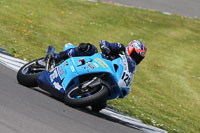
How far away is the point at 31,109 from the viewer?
17.3ft

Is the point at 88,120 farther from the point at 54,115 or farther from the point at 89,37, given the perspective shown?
the point at 89,37

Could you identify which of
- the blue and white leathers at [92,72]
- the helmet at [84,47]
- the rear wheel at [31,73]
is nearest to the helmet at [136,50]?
the blue and white leathers at [92,72]

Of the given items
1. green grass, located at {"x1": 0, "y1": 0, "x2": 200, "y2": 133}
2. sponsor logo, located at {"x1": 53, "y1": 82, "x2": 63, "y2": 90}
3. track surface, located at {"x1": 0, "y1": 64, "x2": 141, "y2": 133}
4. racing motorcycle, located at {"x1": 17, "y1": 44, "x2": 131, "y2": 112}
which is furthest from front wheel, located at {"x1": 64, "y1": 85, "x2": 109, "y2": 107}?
green grass, located at {"x1": 0, "y1": 0, "x2": 200, "y2": 133}

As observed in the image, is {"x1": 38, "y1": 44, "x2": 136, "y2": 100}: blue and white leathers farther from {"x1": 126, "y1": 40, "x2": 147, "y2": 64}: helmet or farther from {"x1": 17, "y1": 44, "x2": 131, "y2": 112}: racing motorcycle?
{"x1": 126, "y1": 40, "x2": 147, "y2": 64}: helmet

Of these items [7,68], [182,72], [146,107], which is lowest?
[182,72]

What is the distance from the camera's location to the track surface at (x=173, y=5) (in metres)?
23.6

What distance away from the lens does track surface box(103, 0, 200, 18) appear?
2361 centimetres

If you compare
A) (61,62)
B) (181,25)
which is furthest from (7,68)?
(181,25)

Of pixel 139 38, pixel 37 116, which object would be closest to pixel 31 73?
pixel 37 116

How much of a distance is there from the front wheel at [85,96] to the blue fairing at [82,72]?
0.19 metres

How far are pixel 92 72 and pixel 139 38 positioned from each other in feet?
42.4

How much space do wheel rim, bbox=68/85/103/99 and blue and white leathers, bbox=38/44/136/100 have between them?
0.15 metres

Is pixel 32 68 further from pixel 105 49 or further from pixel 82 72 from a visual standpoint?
pixel 105 49

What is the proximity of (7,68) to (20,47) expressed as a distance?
3.89 meters
